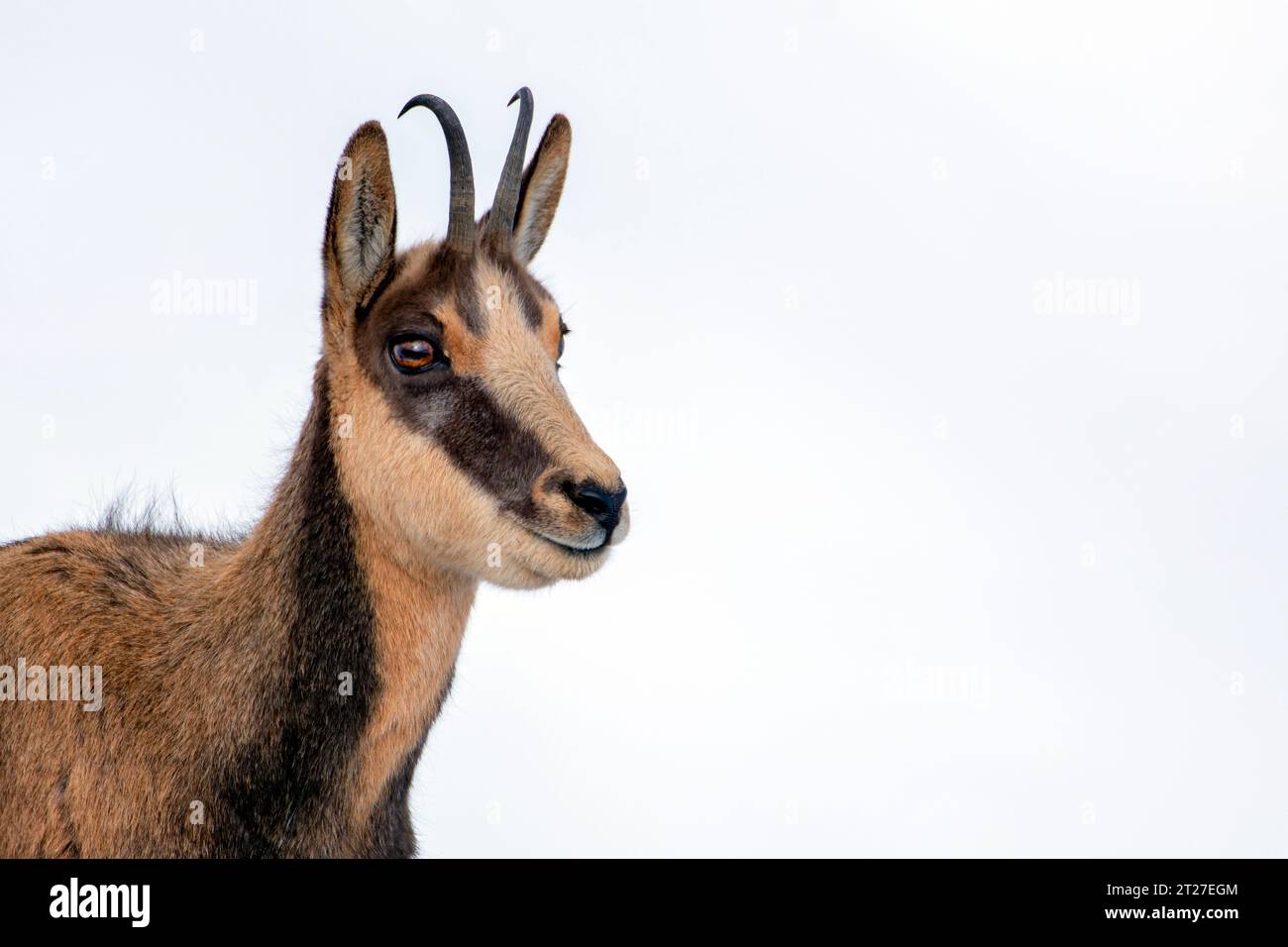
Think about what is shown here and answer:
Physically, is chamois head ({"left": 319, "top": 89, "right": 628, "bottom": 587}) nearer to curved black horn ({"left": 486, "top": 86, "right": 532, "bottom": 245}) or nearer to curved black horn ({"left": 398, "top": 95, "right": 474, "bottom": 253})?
curved black horn ({"left": 398, "top": 95, "right": 474, "bottom": 253})

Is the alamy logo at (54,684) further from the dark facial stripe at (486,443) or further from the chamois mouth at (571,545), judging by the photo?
the chamois mouth at (571,545)

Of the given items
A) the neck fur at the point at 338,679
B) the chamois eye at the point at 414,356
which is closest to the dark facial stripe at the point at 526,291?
the chamois eye at the point at 414,356

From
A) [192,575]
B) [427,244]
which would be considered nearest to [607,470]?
[427,244]

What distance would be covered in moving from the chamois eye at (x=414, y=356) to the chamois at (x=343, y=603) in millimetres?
13

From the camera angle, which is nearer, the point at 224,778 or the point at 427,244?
the point at 224,778

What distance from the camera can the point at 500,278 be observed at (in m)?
11.1

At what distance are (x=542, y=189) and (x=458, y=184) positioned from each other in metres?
0.98

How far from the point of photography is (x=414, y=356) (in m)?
10.5

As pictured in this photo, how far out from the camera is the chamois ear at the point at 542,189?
470 inches
